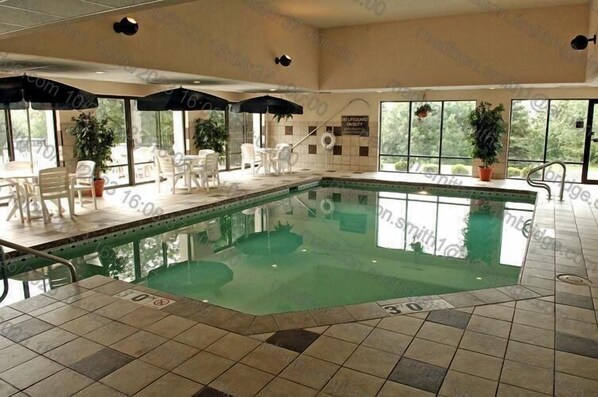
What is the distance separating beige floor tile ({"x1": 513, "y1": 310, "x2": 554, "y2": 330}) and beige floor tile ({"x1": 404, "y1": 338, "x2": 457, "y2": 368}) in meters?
0.78

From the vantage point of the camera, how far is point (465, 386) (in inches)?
98.4

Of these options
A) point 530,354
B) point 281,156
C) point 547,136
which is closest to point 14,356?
point 530,354

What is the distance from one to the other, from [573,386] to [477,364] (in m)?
0.51

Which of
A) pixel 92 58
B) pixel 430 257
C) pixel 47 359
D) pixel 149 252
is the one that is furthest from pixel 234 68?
pixel 47 359

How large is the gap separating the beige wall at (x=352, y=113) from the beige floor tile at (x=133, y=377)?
10.1 m

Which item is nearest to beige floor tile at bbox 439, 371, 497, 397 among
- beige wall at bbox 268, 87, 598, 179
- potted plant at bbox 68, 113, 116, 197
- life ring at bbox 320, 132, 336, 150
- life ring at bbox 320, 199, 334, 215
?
life ring at bbox 320, 199, 334, 215

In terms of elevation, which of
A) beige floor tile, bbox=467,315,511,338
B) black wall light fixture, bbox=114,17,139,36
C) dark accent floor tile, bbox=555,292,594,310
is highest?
black wall light fixture, bbox=114,17,139,36

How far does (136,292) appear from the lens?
3.96 m

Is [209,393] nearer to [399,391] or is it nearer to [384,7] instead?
[399,391]

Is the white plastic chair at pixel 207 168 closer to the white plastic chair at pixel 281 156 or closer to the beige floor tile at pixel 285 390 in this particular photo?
the white plastic chair at pixel 281 156

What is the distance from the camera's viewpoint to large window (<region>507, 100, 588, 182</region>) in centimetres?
1021

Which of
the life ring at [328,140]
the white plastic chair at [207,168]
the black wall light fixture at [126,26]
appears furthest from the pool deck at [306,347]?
the life ring at [328,140]

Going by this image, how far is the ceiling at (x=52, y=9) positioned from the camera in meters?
2.97

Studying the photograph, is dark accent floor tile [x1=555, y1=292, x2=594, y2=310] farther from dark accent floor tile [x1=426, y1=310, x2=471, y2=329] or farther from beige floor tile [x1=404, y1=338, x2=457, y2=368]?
beige floor tile [x1=404, y1=338, x2=457, y2=368]
